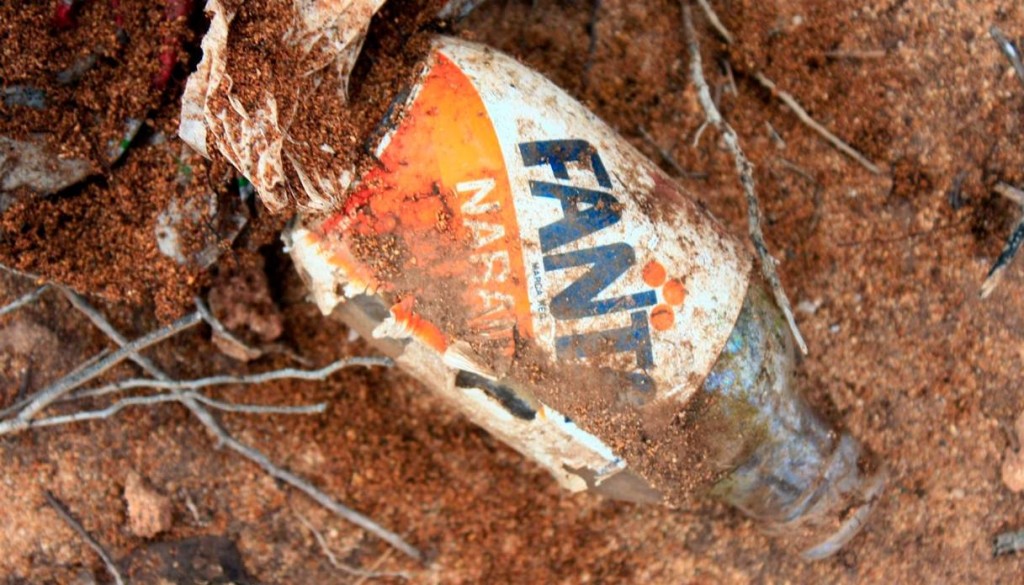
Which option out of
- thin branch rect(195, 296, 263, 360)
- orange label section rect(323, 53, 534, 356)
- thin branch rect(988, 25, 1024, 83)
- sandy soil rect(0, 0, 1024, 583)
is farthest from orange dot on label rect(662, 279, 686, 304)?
thin branch rect(988, 25, 1024, 83)

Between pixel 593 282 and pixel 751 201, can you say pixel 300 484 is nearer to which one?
pixel 593 282

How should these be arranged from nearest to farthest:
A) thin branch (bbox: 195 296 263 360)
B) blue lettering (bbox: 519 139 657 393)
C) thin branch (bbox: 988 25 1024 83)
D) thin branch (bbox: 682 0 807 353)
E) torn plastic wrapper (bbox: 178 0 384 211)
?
torn plastic wrapper (bbox: 178 0 384 211) < blue lettering (bbox: 519 139 657 393) < thin branch (bbox: 682 0 807 353) < thin branch (bbox: 195 296 263 360) < thin branch (bbox: 988 25 1024 83)

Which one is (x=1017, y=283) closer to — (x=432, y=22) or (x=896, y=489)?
(x=896, y=489)

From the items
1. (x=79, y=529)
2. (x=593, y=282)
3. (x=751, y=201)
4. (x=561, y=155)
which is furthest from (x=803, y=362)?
(x=79, y=529)

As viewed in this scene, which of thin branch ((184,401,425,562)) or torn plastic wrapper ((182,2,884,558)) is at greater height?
torn plastic wrapper ((182,2,884,558))

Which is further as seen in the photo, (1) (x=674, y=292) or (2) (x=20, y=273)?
(2) (x=20, y=273)

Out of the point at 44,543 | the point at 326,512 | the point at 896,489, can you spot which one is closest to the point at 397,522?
the point at 326,512

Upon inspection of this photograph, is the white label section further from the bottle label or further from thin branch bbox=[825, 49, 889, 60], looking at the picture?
thin branch bbox=[825, 49, 889, 60]
